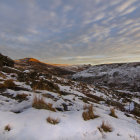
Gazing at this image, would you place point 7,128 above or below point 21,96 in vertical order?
below

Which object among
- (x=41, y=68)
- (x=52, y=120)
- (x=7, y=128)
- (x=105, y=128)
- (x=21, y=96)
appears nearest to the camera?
(x=7, y=128)

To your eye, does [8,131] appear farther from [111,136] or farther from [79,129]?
[111,136]

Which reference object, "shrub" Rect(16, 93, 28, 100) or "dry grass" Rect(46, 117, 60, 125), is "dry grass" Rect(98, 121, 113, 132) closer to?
"dry grass" Rect(46, 117, 60, 125)

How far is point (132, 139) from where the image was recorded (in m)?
2.54

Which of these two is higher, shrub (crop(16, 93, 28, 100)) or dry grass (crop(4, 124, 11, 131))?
shrub (crop(16, 93, 28, 100))

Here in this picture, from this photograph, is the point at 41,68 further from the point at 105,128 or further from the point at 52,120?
the point at 105,128

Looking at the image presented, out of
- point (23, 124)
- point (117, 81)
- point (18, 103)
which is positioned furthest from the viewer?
point (117, 81)

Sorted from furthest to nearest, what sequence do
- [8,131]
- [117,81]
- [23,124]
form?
1. [117,81]
2. [23,124]
3. [8,131]

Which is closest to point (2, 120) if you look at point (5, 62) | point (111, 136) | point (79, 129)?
point (79, 129)

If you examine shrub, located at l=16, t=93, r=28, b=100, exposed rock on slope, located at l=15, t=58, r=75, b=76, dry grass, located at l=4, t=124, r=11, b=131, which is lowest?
dry grass, located at l=4, t=124, r=11, b=131

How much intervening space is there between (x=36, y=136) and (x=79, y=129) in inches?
42.2

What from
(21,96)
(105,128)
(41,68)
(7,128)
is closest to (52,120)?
(7,128)

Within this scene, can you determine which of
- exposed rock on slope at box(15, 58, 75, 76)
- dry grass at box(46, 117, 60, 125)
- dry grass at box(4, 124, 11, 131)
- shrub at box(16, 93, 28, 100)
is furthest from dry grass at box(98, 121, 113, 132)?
exposed rock on slope at box(15, 58, 75, 76)

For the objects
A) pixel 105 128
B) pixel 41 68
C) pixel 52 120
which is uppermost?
pixel 41 68
